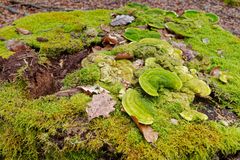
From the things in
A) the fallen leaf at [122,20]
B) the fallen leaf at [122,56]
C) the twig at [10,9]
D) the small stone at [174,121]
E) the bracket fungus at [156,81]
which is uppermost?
the bracket fungus at [156,81]

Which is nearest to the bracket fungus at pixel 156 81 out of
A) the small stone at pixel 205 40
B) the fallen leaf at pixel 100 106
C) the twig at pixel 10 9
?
the fallen leaf at pixel 100 106

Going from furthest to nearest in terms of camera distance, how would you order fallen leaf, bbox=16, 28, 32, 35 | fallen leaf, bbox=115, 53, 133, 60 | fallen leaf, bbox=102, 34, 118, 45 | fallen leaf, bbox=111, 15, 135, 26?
fallen leaf, bbox=111, 15, 135, 26 → fallen leaf, bbox=16, 28, 32, 35 → fallen leaf, bbox=102, 34, 118, 45 → fallen leaf, bbox=115, 53, 133, 60

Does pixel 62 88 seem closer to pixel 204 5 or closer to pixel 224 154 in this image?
pixel 224 154

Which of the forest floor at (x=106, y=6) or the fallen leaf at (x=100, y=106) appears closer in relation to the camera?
the fallen leaf at (x=100, y=106)

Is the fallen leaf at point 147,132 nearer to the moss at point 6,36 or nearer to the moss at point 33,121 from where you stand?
the moss at point 33,121

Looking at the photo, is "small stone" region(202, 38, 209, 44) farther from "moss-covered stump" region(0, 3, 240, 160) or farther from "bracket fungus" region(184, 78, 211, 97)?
"bracket fungus" region(184, 78, 211, 97)

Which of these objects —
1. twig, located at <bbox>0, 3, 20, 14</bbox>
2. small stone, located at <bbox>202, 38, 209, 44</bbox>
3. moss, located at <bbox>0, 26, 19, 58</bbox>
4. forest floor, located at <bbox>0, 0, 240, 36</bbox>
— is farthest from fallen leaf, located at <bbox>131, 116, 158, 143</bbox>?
twig, located at <bbox>0, 3, 20, 14</bbox>
